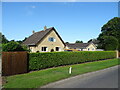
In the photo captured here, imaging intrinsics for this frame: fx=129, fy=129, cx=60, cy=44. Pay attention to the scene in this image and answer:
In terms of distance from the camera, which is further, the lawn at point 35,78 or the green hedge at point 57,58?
the green hedge at point 57,58

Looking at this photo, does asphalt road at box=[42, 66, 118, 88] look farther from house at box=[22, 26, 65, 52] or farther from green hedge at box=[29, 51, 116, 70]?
house at box=[22, 26, 65, 52]

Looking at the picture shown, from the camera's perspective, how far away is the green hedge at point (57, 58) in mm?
12473

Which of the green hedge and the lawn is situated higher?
the green hedge

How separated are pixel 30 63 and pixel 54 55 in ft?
11.4

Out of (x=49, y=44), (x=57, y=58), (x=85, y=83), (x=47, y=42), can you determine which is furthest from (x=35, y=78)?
(x=49, y=44)

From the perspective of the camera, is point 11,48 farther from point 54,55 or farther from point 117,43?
point 117,43

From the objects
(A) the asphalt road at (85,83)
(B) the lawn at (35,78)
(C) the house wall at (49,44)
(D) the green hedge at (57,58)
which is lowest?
(A) the asphalt road at (85,83)

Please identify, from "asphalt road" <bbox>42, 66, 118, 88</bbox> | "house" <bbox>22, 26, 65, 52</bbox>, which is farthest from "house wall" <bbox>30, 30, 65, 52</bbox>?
"asphalt road" <bbox>42, 66, 118, 88</bbox>

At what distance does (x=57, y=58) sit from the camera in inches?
591

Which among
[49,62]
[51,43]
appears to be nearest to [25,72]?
[49,62]

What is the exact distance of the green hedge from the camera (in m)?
12.5

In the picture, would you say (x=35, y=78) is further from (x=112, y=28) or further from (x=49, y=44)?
(x=112, y=28)

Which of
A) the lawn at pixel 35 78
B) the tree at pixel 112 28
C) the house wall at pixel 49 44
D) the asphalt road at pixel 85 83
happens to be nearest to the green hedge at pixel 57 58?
the lawn at pixel 35 78

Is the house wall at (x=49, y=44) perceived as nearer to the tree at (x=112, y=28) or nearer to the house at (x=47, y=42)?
the house at (x=47, y=42)
